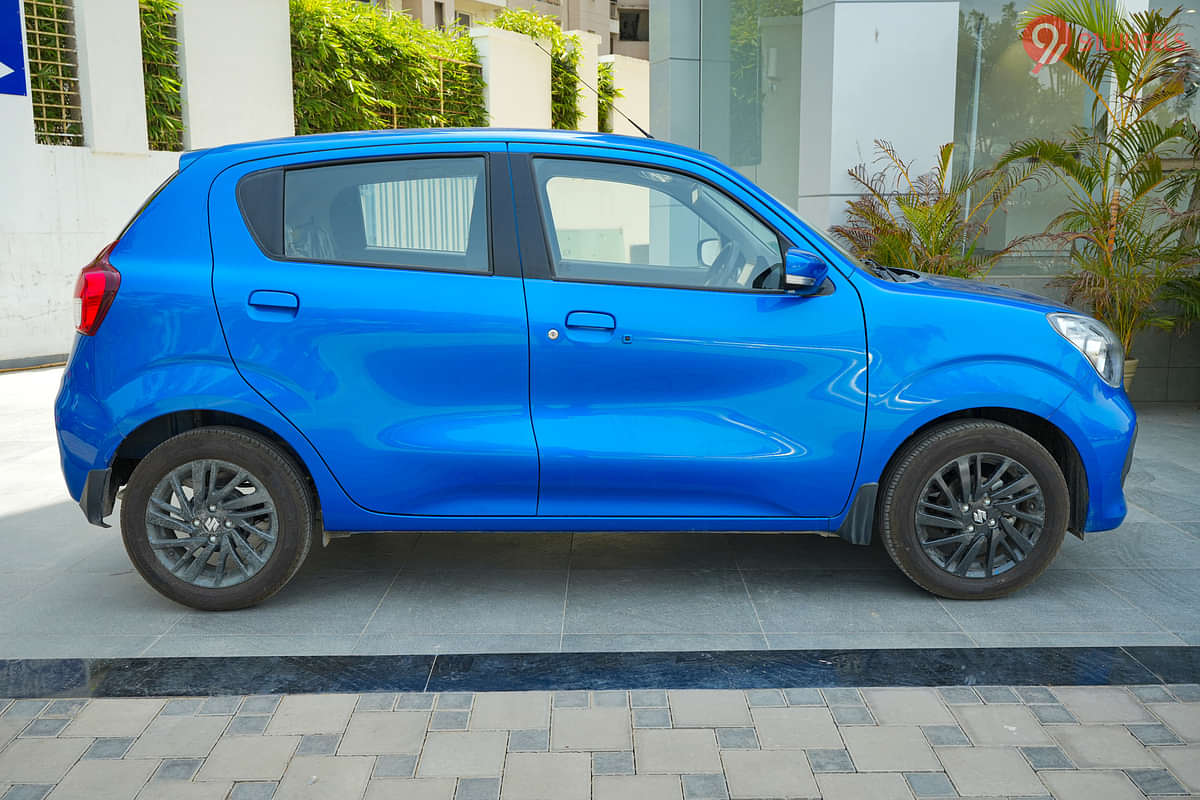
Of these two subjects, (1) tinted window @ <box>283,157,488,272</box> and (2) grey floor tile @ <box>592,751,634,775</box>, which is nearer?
(2) grey floor tile @ <box>592,751,634,775</box>

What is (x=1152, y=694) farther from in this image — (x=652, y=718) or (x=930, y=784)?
(x=652, y=718)

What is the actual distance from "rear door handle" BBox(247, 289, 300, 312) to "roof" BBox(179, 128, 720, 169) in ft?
1.83

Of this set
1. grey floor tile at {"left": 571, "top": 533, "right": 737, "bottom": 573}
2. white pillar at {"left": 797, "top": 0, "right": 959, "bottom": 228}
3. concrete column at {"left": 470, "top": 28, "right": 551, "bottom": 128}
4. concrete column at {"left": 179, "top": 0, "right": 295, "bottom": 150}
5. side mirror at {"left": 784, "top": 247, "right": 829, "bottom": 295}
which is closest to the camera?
side mirror at {"left": 784, "top": 247, "right": 829, "bottom": 295}

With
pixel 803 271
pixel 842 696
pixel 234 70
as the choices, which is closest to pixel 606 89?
pixel 234 70

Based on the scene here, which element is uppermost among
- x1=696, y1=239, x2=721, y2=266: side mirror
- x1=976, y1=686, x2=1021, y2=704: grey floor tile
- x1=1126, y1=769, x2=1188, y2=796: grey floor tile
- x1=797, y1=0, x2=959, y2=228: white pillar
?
x1=797, y1=0, x2=959, y2=228: white pillar

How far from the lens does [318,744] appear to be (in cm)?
333

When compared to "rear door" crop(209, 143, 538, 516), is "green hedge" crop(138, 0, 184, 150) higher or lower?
higher

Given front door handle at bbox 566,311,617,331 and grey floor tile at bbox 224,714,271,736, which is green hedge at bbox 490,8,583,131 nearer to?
front door handle at bbox 566,311,617,331

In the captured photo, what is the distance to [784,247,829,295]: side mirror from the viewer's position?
13.8ft

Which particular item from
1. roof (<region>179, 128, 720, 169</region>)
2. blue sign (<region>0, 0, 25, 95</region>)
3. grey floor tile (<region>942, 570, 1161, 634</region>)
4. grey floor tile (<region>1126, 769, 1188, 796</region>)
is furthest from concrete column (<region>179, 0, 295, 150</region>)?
grey floor tile (<region>1126, 769, 1188, 796</region>)

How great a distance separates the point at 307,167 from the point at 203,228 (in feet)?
1.50

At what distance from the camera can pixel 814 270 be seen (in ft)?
13.8

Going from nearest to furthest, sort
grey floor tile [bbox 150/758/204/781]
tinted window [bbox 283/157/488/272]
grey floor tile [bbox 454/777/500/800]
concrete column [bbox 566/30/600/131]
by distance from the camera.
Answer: grey floor tile [bbox 454/777/500/800] < grey floor tile [bbox 150/758/204/781] < tinted window [bbox 283/157/488/272] < concrete column [bbox 566/30/600/131]

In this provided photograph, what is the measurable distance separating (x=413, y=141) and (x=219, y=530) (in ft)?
5.54
